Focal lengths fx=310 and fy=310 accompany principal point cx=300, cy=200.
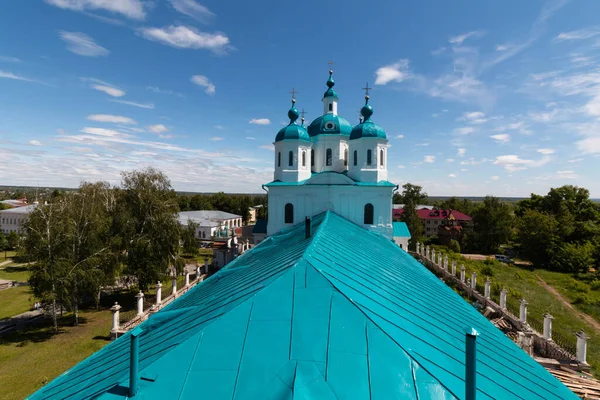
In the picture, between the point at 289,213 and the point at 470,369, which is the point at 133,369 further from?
the point at 289,213

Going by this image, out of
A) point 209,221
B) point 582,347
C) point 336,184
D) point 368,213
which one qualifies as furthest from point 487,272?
point 209,221

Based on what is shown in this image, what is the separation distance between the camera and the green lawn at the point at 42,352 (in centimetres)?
1276

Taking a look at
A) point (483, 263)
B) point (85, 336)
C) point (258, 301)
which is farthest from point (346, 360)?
point (483, 263)

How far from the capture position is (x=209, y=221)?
55.1 m

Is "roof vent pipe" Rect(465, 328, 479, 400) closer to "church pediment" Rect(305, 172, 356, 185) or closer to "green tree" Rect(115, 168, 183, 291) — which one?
"church pediment" Rect(305, 172, 356, 185)

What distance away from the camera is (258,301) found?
438 centimetres

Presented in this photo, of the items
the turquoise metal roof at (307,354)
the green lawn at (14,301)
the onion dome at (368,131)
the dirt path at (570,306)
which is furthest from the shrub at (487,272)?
the green lawn at (14,301)

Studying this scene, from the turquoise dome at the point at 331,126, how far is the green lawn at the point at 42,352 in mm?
18683

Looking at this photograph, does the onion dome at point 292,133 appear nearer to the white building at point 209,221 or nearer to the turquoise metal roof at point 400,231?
the turquoise metal roof at point 400,231

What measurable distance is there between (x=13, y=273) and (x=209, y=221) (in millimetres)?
26998

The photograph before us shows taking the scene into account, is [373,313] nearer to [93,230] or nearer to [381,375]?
[381,375]

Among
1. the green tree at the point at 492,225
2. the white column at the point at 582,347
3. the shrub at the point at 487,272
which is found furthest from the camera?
the green tree at the point at 492,225

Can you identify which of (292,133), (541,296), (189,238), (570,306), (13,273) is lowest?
(13,273)

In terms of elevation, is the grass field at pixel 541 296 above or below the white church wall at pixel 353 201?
below
